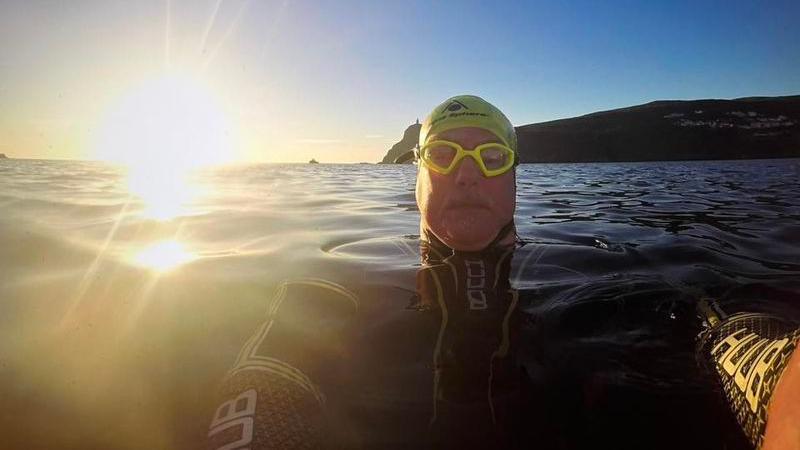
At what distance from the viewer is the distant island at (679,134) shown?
298ft

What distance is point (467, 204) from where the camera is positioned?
12.9 ft

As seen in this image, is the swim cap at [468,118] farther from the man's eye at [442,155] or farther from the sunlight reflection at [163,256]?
the sunlight reflection at [163,256]

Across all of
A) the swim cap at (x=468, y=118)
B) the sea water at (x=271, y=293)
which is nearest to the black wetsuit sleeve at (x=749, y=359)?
the sea water at (x=271, y=293)

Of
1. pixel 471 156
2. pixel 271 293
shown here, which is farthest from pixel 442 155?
pixel 271 293

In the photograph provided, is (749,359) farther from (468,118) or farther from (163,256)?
(163,256)

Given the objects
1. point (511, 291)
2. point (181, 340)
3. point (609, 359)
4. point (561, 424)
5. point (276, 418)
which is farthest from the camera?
point (511, 291)

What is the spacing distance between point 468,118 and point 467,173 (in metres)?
0.77

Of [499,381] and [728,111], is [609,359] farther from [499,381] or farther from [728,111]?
[728,111]

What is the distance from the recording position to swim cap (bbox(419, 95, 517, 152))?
14.3ft

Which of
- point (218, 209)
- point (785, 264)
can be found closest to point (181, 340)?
point (785, 264)

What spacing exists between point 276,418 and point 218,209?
954 centimetres

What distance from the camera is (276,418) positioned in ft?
6.58

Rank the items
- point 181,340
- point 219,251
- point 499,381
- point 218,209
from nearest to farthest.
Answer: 1. point 499,381
2. point 181,340
3. point 219,251
4. point 218,209

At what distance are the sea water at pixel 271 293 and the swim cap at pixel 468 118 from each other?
164cm
